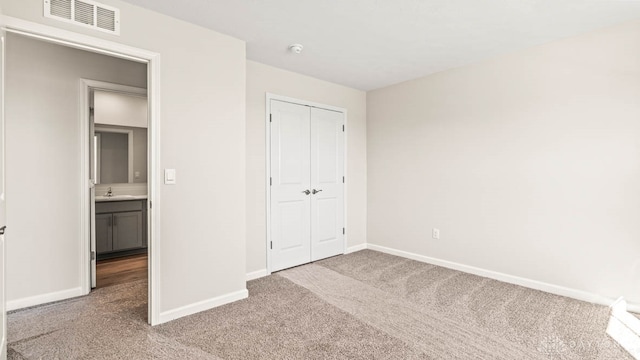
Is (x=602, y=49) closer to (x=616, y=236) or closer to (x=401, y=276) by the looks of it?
(x=616, y=236)

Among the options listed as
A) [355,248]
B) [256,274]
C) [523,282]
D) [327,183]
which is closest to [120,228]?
[256,274]

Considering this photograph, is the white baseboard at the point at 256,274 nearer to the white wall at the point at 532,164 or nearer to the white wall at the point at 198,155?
the white wall at the point at 198,155

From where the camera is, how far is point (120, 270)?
362 cm

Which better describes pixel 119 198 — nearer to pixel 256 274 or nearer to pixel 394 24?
pixel 256 274

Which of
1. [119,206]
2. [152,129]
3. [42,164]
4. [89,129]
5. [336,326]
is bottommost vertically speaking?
[336,326]

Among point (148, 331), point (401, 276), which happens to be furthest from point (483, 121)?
→ point (148, 331)

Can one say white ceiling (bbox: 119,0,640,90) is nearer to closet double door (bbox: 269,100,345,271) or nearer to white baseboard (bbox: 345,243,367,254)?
closet double door (bbox: 269,100,345,271)

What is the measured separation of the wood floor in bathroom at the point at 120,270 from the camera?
3280 mm

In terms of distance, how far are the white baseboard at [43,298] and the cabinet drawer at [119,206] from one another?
1.51 metres

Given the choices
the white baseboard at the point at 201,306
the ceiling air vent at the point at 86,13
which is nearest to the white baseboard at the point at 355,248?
Answer: the white baseboard at the point at 201,306

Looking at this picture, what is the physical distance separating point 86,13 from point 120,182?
10.3ft

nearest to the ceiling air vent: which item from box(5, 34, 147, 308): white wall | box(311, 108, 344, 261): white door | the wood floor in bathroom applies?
box(5, 34, 147, 308): white wall

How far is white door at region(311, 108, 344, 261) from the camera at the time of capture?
13.2 ft

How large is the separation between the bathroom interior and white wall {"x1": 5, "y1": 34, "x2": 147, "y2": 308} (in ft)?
3.35
